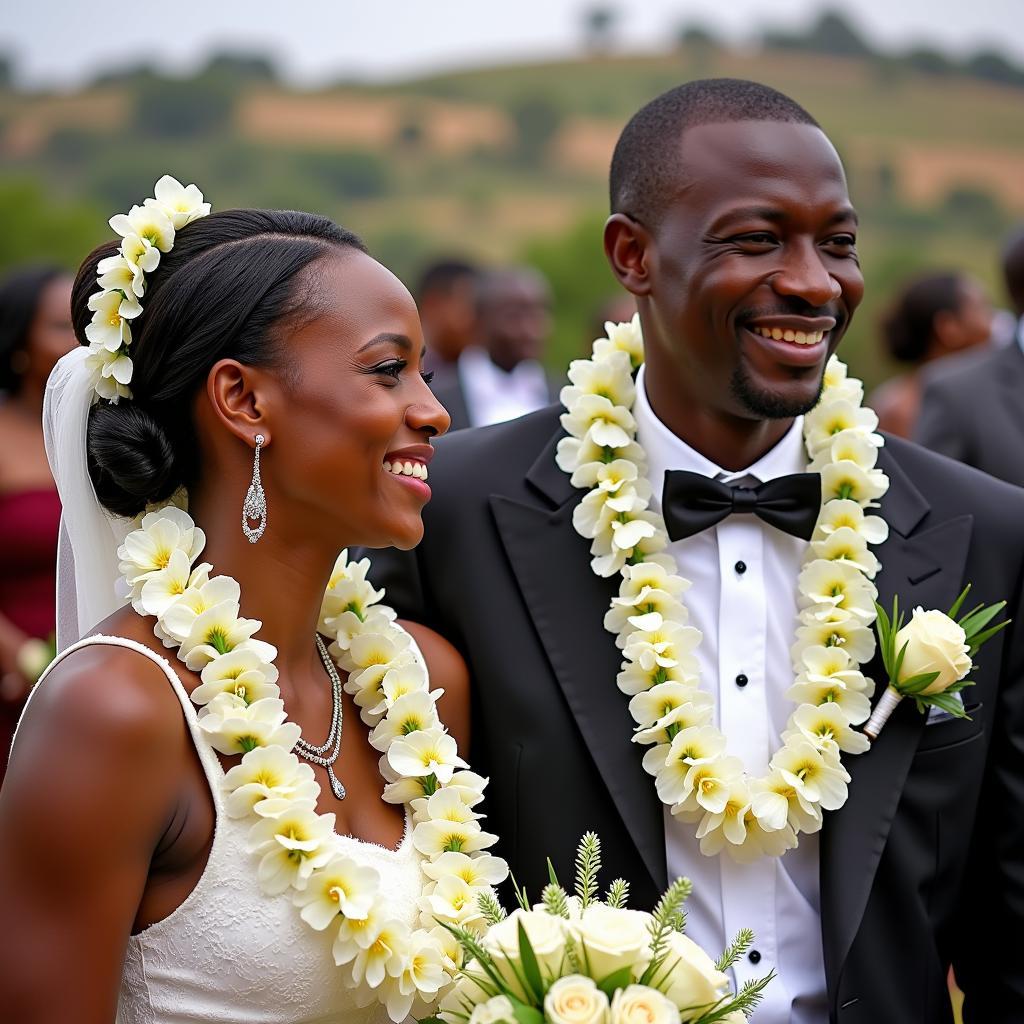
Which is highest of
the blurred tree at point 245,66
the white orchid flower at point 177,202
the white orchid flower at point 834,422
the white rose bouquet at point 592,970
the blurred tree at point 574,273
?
the blurred tree at point 245,66

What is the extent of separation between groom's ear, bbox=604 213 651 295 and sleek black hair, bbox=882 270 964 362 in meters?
6.07

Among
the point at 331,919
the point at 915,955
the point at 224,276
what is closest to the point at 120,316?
the point at 224,276

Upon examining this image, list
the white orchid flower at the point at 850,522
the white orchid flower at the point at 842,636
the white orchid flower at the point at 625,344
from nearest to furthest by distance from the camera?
the white orchid flower at the point at 842,636, the white orchid flower at the point at 850,522, the white orchid flower at the point at 625,344

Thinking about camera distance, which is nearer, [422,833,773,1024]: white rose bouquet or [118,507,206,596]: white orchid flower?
[422,833,773,1024]: white rose bouquet

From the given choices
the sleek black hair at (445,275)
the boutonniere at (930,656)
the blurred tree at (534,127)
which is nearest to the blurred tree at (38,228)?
the sleek black hair at (445,275)

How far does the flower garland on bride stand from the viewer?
2.52 meters

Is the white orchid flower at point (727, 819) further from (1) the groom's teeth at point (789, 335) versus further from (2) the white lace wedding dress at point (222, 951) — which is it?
(1) the groom's teeth at point (789, 335)

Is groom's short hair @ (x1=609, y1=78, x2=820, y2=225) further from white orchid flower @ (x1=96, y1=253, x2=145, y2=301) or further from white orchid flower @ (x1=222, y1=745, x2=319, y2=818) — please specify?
white orchid flower @ (x1=222, y1=745, x2=319, y2=818)

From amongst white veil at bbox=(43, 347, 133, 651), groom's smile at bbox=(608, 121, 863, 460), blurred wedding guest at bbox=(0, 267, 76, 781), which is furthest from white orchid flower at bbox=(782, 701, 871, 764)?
blurred wedding guest at bbox=(0, 267, 76, 781)

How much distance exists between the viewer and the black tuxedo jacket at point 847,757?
9.95 feet

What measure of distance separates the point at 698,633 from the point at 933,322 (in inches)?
258

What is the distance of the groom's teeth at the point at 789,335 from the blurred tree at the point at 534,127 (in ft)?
280

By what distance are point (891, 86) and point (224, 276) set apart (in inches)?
3567

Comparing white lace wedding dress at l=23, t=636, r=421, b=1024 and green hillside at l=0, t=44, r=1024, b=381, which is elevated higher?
green hillside at l=0, t=44, r=1024, b=381
